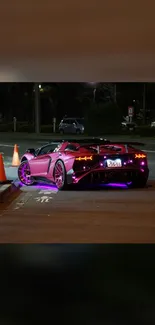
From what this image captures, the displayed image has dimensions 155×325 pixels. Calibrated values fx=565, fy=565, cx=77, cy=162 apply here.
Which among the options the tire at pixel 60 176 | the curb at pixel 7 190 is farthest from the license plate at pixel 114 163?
the curb at pixel 7 190

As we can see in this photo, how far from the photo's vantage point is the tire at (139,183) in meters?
13.8

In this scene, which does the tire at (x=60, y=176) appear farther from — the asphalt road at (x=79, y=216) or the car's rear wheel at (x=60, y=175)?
the asphalt road at (x=79, y=216)

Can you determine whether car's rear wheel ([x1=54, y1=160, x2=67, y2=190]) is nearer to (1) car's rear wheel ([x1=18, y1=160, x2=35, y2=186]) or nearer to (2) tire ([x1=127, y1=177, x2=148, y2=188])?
(1) car's rear wheel ([x1=18, y1=160, x2=35, y2=186])

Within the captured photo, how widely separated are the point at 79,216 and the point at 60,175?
363 cm

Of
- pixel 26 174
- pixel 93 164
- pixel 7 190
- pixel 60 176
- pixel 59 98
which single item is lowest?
pixel 7 190

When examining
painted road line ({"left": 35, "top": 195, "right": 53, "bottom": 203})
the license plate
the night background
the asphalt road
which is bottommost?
painted road line ({"left": 35, "top": 195, "right": 53, "bottom": 203})

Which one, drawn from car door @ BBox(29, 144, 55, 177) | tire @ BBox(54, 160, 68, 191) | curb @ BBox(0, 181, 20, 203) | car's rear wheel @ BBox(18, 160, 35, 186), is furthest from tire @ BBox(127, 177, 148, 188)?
curb @ BBox(0, 181, 20, 203)

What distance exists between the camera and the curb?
12.0 metres

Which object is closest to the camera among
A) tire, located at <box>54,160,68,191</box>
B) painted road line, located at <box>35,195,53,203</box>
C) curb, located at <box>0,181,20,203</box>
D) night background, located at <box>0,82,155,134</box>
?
painted road line, located at <box>35,195,53,203</box>

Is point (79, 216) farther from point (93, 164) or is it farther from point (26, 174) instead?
point (26, 174)

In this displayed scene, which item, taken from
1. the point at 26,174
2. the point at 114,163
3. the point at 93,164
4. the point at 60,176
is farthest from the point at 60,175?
the point at 26,174

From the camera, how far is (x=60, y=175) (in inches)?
532
